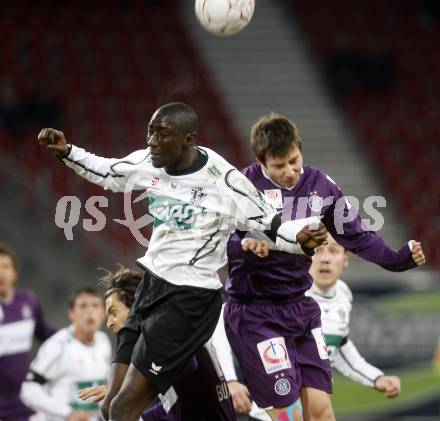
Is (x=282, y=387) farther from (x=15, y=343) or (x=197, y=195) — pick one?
(x=15, y=343)

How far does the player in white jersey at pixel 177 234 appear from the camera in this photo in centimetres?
520

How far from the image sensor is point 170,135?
206 inches

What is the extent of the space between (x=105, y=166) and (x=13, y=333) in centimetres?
306

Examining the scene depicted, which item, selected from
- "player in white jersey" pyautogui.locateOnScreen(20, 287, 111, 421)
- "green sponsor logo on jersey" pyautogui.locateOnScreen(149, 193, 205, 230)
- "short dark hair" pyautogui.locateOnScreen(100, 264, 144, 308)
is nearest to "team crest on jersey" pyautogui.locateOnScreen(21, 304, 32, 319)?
"player in white jersey" pyautogui.locateOnScreen(20, 287, 111, 421)

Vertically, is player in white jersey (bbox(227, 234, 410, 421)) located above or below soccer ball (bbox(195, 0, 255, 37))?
below

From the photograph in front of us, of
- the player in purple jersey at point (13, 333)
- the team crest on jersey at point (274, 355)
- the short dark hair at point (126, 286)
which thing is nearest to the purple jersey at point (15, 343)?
the player in purple jersey at point (13, 333)

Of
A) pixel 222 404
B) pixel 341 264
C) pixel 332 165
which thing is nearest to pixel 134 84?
pixel 332 165

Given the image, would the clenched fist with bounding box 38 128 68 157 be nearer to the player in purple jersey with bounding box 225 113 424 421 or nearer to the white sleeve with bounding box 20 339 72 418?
the player in purple jersey with bounding box 225 113 424 421

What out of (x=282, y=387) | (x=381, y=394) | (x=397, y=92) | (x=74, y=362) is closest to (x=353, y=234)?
(x=282, y=387)

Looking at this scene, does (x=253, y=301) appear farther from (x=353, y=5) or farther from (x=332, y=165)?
(x=353, y=5)

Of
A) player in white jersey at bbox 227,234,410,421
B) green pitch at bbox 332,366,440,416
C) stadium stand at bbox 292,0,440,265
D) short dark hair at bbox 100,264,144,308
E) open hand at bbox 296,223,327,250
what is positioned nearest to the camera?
open hand at bbox 296,223,327,250

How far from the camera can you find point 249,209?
525 centimetres

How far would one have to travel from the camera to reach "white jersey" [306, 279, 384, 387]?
21.9ft

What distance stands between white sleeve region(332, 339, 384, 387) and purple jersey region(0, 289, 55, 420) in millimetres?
2529
